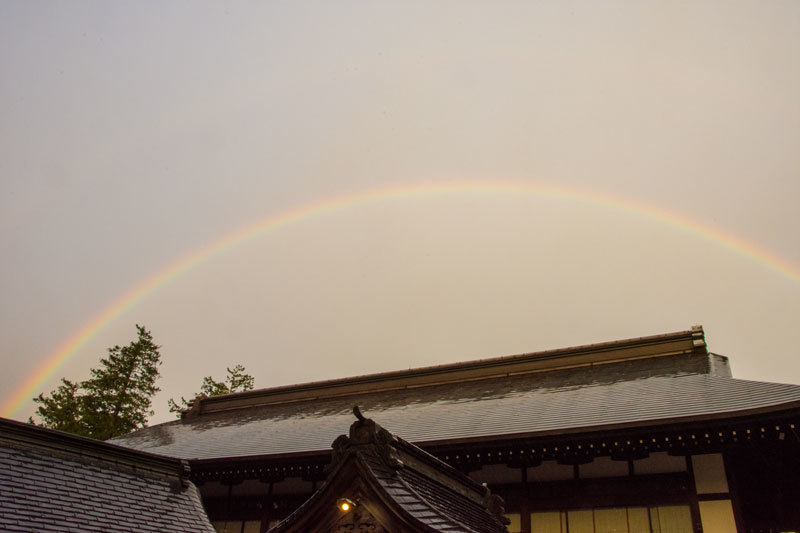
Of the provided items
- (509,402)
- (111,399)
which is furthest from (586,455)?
(111,399)

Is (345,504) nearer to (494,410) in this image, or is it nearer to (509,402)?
(494,410)

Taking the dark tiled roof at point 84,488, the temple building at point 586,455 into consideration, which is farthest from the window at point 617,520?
the dark tiled roof at point 84,488

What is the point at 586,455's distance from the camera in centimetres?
948

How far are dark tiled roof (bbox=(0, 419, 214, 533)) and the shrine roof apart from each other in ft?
7.36

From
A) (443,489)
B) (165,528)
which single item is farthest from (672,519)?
(165,528)

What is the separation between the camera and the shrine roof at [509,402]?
9.80 meters

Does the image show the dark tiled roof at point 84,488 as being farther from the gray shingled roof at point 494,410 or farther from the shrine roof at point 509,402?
the gray shingled roof at point 494,410

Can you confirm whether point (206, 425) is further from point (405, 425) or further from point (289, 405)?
point (405, 425)

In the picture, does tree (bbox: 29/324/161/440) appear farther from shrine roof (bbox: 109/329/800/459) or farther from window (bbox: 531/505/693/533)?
window (bbox: 531/505/693/533)

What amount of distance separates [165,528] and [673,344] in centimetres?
1233

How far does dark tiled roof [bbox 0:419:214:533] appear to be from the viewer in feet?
26.2

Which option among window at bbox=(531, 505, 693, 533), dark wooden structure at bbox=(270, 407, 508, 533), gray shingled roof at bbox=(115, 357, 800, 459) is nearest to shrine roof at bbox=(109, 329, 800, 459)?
gray shingled roof at bbox=(115, 357, 800, 459)

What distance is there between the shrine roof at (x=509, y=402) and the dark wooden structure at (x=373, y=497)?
156 inches

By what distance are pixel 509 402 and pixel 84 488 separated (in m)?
8.77
